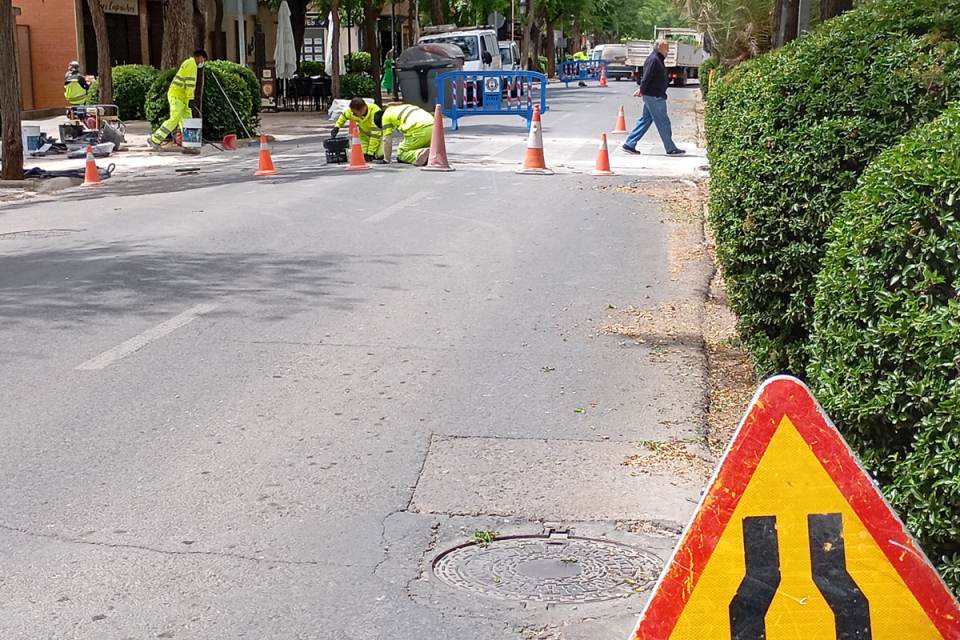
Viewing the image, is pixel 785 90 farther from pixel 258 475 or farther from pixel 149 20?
pixel 149 20

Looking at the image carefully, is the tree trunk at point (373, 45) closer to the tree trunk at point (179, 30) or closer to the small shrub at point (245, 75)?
the tree trunk at point (179, 30)

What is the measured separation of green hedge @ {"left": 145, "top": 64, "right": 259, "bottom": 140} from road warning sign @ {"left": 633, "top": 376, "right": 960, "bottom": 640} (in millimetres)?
22576

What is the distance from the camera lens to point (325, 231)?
13000 mm

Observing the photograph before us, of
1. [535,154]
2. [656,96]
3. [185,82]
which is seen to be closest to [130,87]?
[185,82]

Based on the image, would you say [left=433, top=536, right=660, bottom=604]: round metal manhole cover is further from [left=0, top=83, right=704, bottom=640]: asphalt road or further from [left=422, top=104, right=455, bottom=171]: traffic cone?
[left=422, top=104, right=455, bottom=171]: traffic cone

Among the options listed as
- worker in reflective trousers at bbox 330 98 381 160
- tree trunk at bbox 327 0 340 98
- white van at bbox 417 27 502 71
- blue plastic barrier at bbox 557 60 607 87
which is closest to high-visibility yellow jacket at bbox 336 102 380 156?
worker in reflective trousers at bbox 330 98 381 160

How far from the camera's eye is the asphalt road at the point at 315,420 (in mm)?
4547

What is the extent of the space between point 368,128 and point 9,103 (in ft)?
17.1

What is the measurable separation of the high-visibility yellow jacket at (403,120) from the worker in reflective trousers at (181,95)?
16.1 feet

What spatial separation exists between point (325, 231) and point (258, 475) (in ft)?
24.3

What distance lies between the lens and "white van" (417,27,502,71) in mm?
42688

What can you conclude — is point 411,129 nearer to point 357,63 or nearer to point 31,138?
point 31,138

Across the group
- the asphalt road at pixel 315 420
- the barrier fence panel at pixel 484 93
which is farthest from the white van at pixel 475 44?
the asphalt road at pixel 315 420

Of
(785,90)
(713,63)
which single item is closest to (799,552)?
(785,90)
